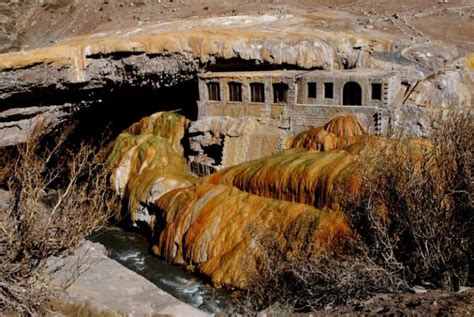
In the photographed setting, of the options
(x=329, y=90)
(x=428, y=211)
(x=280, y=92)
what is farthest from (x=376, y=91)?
(x=428, y=211)

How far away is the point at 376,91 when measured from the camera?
113 ft

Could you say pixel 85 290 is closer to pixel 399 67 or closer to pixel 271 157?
pixel 271 157

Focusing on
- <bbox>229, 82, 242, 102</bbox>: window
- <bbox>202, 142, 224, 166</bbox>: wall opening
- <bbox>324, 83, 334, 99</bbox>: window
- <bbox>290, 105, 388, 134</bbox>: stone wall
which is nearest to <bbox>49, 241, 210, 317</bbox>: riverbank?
<bbox>202, 142, 224, 166</bbox>: wall opening

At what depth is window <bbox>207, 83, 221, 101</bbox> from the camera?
39.8m

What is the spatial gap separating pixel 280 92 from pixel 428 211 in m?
20.6

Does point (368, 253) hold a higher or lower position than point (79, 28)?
lower

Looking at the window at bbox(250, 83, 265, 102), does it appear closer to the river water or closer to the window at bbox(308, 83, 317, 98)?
the window at bbox(308, 83, 317, 98)

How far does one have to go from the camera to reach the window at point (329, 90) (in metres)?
35.8

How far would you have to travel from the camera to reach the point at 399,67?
1553 inches

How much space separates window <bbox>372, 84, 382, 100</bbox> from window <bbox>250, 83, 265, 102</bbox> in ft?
25.7

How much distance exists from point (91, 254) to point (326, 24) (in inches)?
1408

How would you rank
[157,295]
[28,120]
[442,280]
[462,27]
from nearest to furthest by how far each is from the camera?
[157,295] → [442,280] → [28,120] → [462,27]

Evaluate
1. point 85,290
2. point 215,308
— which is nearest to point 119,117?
point 215,308

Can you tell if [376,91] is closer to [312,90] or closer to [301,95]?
[312,90]
